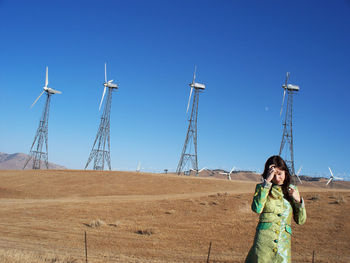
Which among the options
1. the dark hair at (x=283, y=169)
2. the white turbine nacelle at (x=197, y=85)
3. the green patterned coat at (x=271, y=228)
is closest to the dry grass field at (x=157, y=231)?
the green patterned coat at (x=271, y=228)

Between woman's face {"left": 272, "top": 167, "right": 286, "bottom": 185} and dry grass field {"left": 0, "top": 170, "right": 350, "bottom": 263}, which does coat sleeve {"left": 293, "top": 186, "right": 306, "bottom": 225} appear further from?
dry grass field {"left": 0, "top": 170, "right": 350, "bottom": 263}

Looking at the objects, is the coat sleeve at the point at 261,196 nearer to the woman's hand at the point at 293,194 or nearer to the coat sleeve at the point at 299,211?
the woman's hand at the point at 293,194

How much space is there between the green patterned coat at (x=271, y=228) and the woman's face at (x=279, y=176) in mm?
65

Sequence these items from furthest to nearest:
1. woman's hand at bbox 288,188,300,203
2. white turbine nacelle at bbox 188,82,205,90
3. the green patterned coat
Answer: white turbine nacelle at bbox 188,82,205,90, woman's hand at bbox 288,188,300,203, the green patterned coat

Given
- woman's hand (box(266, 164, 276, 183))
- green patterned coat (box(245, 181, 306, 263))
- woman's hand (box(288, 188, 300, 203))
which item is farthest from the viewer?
woman's hand (box(288, 188, 300, 203))

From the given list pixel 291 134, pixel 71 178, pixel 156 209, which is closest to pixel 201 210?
pixel 156 209

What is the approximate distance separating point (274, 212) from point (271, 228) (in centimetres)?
18

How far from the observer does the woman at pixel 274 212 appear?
3307mm

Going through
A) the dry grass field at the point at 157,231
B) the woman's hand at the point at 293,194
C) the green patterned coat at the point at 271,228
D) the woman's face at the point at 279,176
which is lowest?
the dry grass field at the point at 157,231

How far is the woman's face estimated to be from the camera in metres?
3.55

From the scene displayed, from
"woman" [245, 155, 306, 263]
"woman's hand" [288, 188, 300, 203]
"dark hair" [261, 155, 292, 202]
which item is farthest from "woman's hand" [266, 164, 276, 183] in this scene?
"woman's hand" [288, 188, 300, 203]

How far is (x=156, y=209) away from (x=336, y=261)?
15.1 metres

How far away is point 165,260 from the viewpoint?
525 inches

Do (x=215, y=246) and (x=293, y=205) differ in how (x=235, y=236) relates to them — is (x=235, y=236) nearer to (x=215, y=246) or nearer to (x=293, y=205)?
(x=215, y=246)
